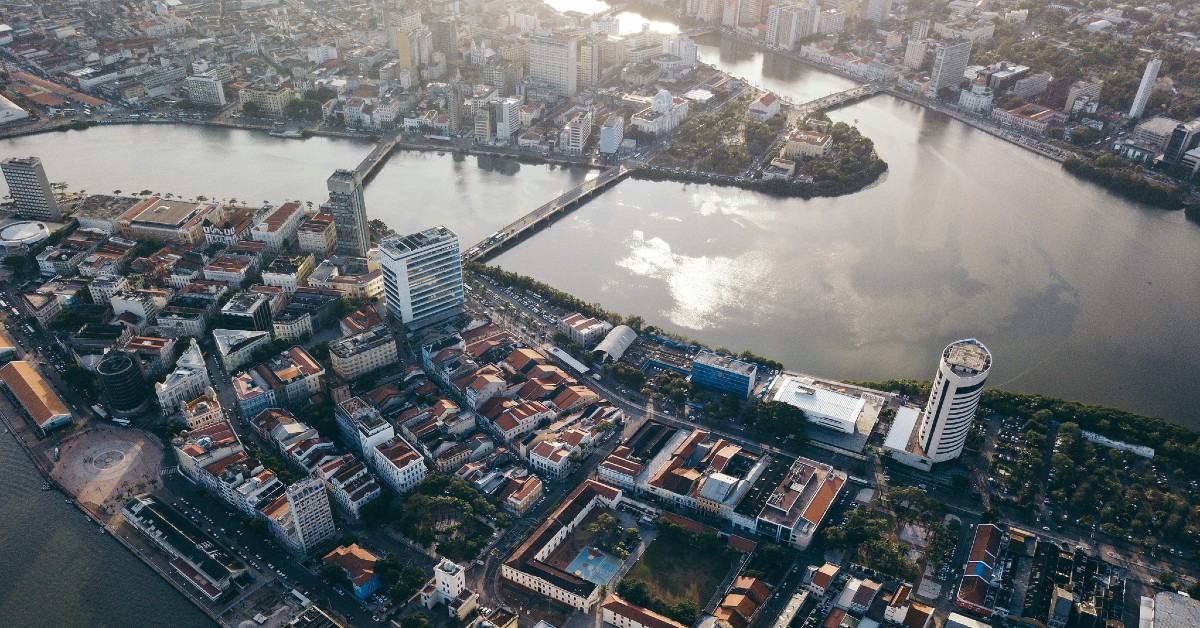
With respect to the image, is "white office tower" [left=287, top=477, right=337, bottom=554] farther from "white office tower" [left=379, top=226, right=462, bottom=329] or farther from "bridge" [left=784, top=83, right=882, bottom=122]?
"bridge" [left=784, top=83, right=882, bottom=122]

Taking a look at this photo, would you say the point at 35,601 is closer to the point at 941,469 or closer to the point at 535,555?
the point at 535,555

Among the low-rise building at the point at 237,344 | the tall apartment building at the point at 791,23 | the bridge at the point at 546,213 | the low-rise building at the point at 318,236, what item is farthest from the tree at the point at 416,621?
the tall apartment building at the point at 791,23

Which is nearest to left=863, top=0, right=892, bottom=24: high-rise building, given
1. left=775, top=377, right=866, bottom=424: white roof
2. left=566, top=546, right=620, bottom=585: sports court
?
left=775, top=377, right=866, bottom=424: white roof

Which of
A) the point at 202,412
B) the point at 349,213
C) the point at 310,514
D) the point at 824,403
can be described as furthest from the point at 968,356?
the point at 349,213

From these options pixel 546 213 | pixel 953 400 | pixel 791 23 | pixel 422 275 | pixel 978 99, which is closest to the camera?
pixel 953 400

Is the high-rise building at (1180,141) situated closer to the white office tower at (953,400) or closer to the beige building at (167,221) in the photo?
the white office tower at (953,400)

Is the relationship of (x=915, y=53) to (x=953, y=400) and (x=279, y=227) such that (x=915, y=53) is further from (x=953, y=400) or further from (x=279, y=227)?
(x=279, y=227)
